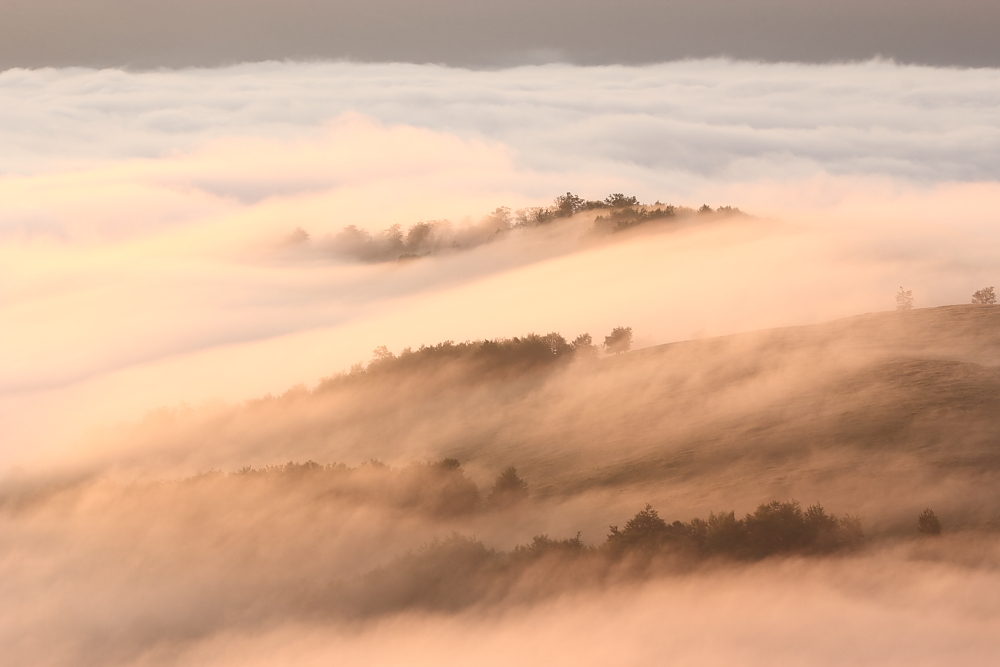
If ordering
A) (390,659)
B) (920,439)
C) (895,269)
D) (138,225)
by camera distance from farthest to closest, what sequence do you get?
1. (138,225)
2. (895,269)
3. (920,439)
4. (390,659)

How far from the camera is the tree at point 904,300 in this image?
34.1 metres

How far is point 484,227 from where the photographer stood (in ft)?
285

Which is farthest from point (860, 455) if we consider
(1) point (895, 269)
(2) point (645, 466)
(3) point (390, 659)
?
(1) point (895, 269)

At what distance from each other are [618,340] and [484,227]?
53.8m

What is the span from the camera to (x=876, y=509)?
2038 centimetres

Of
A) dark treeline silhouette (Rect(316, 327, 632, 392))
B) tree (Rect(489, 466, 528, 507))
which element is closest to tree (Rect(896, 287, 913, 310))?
dark treeline silhouette (Rect(316, 327, 632, 392))

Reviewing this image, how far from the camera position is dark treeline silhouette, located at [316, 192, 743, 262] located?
222 ft

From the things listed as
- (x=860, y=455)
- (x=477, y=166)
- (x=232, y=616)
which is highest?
(x=477, y=166)

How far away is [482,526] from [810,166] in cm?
17716

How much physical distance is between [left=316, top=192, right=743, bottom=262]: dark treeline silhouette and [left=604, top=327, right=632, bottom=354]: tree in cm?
3157

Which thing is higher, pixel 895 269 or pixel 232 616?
pixel 895 269

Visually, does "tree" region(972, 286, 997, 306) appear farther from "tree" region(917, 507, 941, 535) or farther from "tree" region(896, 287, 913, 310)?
"tree" region(917, 507, 941, 535)

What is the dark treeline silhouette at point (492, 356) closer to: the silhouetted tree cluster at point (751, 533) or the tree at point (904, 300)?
the tree at point (904, 300)

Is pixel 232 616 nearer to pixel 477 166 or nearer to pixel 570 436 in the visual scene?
pixel 570 436
